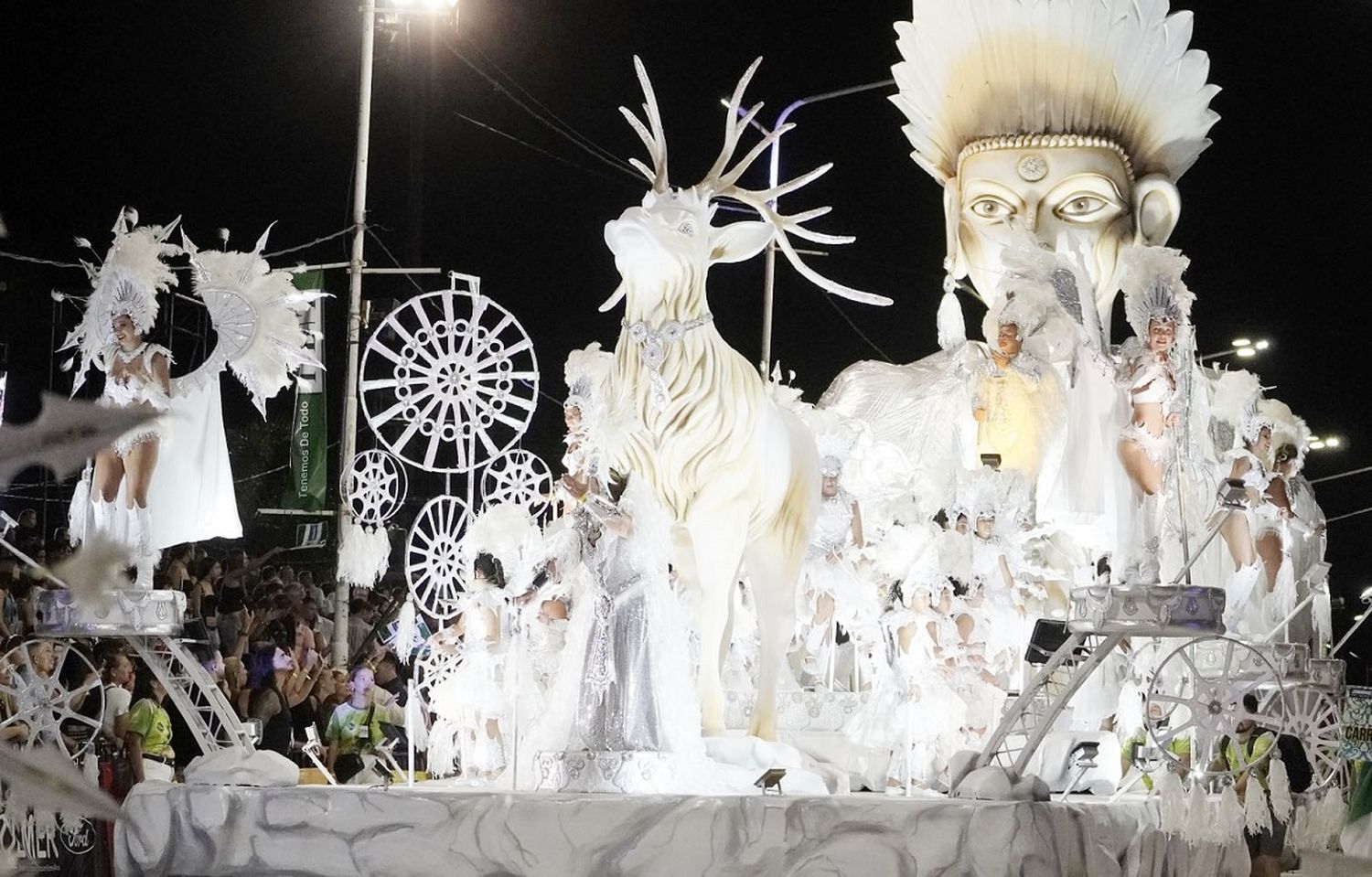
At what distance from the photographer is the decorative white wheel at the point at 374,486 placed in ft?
35.8

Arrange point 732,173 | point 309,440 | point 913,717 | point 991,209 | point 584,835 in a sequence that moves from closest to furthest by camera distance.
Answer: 1. point 584,835
2. point 732,173
3. point 913,717
4. point 991,209
5. point 309,440

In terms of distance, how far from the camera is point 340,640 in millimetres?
12281

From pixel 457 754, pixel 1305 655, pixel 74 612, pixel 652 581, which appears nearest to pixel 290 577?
pixel 457 754

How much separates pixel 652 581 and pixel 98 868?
3.06 metres

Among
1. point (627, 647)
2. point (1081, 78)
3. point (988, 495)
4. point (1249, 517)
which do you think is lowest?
point (627, 647)

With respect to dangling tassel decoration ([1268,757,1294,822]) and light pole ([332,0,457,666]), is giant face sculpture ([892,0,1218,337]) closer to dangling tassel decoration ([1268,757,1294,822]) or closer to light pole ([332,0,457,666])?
dangling tassel decoration ([1268,757,1294,822])

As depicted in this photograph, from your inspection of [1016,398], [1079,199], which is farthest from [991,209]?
[1016,398]

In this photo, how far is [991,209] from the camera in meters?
11.6

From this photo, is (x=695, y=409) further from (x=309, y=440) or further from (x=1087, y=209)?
(x=309, y=440)

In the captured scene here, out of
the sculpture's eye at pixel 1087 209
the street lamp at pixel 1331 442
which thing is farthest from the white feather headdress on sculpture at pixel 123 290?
the street lamp at pixel 1331 442

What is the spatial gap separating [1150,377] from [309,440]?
659 cm

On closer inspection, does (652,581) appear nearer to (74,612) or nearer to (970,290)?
(74,612)


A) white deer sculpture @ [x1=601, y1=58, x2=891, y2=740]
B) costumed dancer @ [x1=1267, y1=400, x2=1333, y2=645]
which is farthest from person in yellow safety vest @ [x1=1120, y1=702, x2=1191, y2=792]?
white deer sculpture @ [x1=601, y1=58, x2=891, y2=740]

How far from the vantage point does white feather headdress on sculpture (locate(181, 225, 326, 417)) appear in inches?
320
